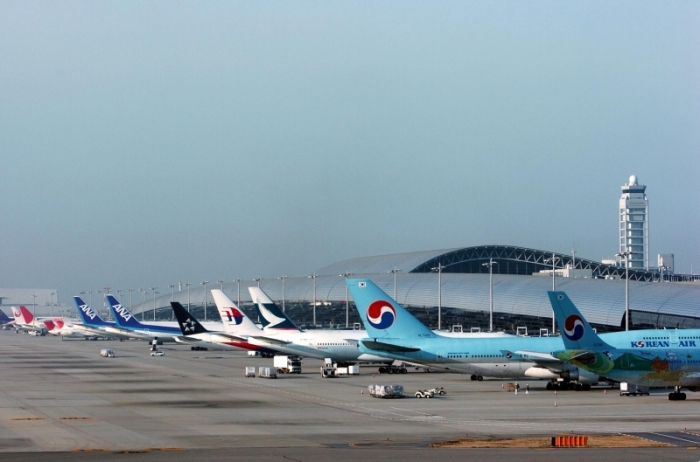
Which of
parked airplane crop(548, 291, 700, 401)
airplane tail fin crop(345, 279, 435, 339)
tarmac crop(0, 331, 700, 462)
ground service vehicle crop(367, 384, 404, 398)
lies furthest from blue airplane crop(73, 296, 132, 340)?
parked airplane crop(548, 291, 700, 401)

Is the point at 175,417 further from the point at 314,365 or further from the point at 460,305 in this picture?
the point at 460,305

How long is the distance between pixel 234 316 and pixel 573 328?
130 feet

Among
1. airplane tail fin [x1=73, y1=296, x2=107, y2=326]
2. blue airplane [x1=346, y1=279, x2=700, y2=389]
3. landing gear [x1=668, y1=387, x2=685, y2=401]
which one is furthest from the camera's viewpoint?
airplane tail fin [x1=73, y1=296, x2=107, y2=326]

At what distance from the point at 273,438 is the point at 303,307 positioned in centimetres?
15645

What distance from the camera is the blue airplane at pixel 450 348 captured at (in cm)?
5850

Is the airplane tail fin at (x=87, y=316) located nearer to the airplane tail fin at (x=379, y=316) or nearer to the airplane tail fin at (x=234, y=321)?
the airplane tail fin at (x=234, y=321)

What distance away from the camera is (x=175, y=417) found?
41.2 m

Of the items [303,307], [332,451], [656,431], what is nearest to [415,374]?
[656,431]

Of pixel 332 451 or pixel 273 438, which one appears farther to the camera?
pixel 273 438

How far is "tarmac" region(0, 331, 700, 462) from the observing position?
29766 mm

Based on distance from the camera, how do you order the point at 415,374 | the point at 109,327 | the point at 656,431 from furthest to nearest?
the point at 109,327 < the point at 415,374 < the point at 656,431

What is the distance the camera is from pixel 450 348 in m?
58.9

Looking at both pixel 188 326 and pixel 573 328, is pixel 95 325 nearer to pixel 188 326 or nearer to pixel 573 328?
pixel 188 326

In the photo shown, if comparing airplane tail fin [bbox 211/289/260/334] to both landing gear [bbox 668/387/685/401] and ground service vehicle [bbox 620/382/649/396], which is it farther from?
landing gear [bbox 668/387/685/401]
